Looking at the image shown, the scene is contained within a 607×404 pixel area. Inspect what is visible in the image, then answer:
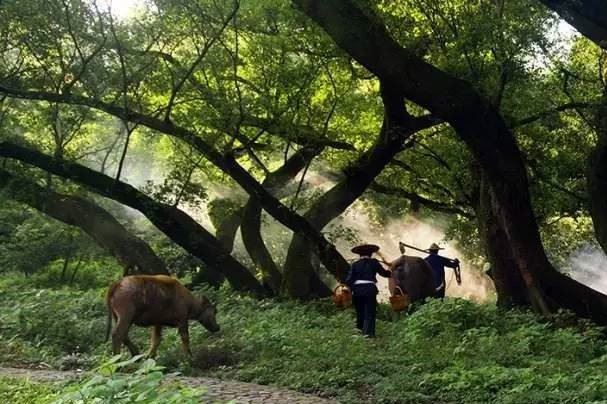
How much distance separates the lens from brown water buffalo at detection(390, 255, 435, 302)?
17594 millimetres

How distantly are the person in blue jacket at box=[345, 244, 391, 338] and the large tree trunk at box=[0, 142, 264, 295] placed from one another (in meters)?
6.25

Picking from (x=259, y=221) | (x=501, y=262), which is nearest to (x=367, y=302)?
(x=501, y=262)

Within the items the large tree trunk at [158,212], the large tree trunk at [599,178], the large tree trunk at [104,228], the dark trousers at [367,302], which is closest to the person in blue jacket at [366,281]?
the dark trousers at [367,302]

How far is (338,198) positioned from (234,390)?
39.9ft

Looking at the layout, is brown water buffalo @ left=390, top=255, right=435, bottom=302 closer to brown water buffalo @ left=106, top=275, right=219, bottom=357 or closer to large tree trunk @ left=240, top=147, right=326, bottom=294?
large tree trunk @ left=240, top=147, right=326, bottom=294

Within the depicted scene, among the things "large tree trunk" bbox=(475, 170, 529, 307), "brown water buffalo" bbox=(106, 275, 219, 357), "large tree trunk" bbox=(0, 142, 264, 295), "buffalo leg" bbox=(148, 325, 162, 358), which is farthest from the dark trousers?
"large tree trunk" bbox=(0, 142, 264, 295)

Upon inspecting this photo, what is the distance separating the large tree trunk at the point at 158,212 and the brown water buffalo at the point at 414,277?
396cm

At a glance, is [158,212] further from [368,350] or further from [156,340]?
[368,350]

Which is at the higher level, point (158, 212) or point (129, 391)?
point (158, 212)

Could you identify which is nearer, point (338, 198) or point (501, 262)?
point (501, 262)

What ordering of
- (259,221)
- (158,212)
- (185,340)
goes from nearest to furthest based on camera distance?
1. (185,340)
2. (158,212)
3. (259,221)

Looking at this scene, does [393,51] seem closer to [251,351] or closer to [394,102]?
[394,102]

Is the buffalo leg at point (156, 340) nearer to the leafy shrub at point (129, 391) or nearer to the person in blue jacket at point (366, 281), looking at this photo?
the person in blue jacket at point (366, 281)

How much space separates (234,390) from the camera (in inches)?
340
